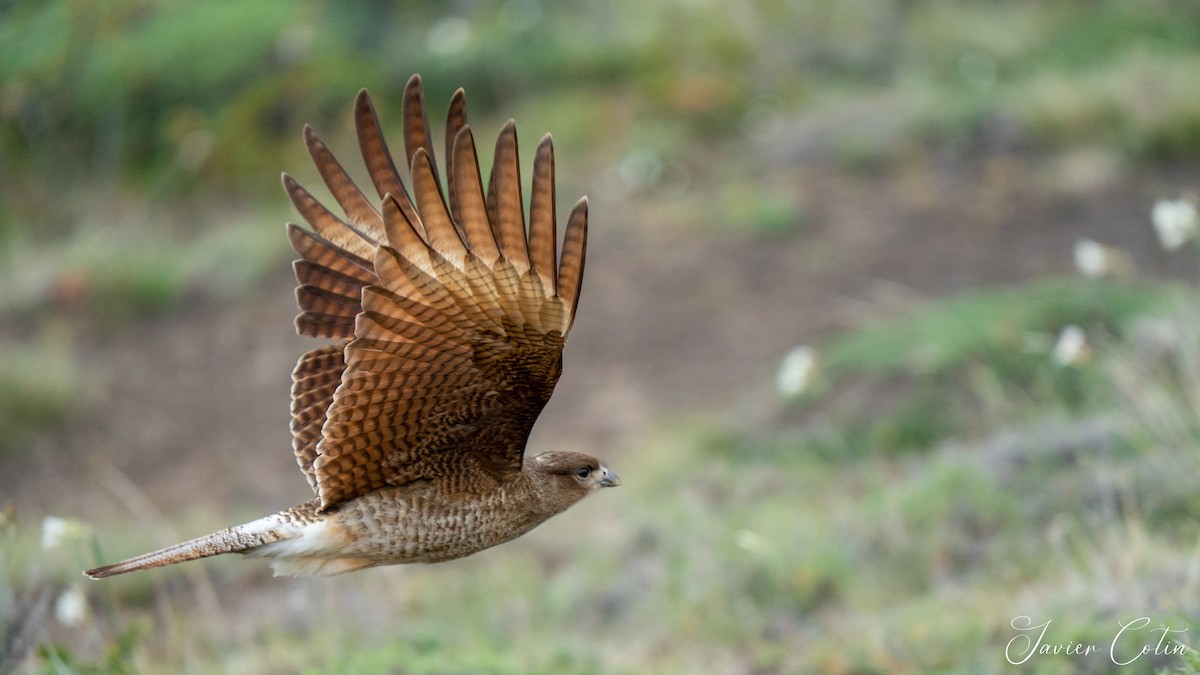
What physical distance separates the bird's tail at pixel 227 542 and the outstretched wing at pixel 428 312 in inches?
5.6

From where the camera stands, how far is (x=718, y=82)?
1157cm

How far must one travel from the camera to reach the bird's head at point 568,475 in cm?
394

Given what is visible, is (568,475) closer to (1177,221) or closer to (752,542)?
(752,542)

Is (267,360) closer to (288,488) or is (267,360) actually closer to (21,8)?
(288,488)

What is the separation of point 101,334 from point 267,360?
52.3 inches

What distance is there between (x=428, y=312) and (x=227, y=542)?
0.85 meters

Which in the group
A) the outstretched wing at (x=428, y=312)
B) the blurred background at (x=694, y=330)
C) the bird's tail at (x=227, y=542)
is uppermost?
the outstretched wing at (x=428, y=312)

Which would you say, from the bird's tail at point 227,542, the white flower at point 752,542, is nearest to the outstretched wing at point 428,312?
the bird's tail at point 227,542

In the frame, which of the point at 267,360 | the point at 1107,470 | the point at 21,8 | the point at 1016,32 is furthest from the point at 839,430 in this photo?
the point at 1016,32

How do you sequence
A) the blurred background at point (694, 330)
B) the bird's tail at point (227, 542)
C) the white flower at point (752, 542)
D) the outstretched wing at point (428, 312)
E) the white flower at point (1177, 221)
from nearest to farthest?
the outstretched wing at point (428, 312) < the bird's tail at point (227, 542) < the white flower at point (752, 542) < the white flower at point (1177, 221) < the blurred background at point (694, 330)

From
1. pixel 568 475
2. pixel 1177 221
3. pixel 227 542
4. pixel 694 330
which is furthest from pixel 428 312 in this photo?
pixel 694 330

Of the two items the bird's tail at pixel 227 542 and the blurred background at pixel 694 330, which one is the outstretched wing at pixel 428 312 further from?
A: the blurred background at pixel 694 330

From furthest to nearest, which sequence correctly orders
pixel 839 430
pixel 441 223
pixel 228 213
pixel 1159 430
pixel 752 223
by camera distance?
1. pixel 228 213
2. pixel 752 223
3. pixel 839 430
4. pixel 1159 430
5. pixel 441 223

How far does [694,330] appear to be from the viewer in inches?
354
